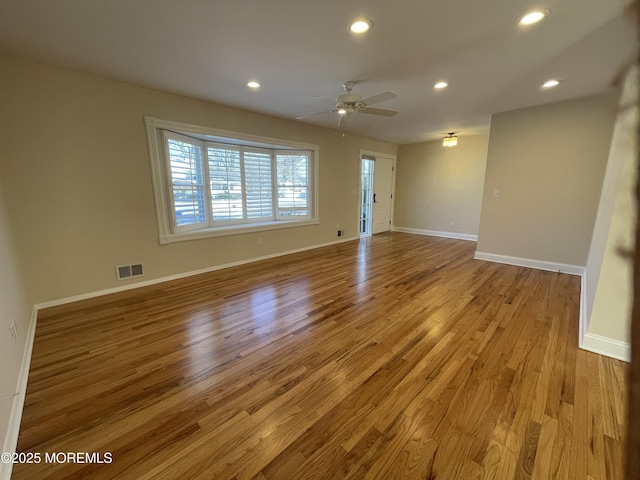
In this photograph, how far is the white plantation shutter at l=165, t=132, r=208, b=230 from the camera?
369cm

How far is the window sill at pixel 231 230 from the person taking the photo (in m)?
3.76

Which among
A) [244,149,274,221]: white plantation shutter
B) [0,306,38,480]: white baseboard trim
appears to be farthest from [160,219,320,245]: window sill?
[0,306,38,480]: white baseboard trim

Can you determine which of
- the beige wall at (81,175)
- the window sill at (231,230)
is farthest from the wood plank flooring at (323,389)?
the window sill at (231,230)

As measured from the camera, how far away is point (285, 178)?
518 cm

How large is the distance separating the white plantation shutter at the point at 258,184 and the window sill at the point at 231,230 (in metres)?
0.24

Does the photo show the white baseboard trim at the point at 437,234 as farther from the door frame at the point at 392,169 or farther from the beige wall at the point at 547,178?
the beige wall at the point at 547,178

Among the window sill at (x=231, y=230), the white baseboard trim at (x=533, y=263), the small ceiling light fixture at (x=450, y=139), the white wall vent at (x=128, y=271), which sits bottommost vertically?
the white baseboard trim at (x=533, y=263)

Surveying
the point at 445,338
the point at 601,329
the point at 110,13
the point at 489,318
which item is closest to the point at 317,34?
the point at 110,13

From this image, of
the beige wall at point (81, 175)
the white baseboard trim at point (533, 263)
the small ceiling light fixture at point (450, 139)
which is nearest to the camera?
the beige wall at point (81, 175)

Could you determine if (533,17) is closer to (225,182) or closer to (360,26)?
(360,26)

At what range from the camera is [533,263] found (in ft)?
14.1

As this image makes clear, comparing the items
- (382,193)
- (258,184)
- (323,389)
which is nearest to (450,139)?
(382,193)

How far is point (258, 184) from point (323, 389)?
12.3ft

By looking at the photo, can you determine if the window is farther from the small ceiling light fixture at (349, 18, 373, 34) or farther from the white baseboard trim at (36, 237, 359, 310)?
the small ceiling light fixture at (349, 18, 373, 34)
